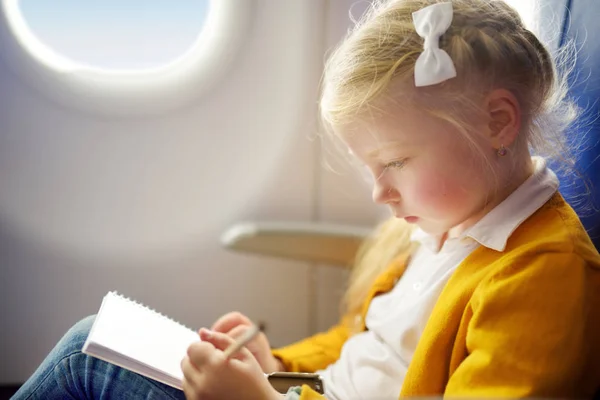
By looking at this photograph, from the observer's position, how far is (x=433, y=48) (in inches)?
26.8

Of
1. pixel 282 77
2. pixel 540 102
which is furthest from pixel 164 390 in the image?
pixel 282 77

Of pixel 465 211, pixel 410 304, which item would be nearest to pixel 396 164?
pixel 465 211

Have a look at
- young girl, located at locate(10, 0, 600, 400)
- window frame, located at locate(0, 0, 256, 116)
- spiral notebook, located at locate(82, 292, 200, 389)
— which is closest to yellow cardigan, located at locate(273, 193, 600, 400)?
young girl, located at locate(10, 0, 600, 400)

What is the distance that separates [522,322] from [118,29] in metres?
1.03

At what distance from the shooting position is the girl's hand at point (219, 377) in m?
0.71

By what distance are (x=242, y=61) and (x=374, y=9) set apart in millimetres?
486

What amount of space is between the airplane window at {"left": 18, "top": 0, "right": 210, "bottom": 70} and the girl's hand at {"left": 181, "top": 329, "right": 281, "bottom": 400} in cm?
75

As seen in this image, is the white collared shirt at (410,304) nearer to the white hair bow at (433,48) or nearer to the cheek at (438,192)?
the cheek at (438,192)

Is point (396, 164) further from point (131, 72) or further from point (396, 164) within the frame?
point (131, 72)

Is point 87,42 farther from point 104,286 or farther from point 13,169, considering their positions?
point 104,286

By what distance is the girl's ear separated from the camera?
71 centimetres

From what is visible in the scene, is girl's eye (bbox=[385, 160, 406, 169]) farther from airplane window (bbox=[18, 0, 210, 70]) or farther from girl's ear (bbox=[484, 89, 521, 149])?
airplane window (bbox=[18, 0, 210, 70])

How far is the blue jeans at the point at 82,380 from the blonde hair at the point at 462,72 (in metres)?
0.45

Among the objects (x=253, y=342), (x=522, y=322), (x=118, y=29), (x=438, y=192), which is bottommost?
(x=253, y=342)
